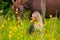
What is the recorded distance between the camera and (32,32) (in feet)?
11.9

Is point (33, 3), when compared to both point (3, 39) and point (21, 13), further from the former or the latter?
point (3, 39)

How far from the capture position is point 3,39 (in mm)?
3348

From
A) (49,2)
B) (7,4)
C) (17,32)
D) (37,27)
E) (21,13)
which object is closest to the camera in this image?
(17,32)

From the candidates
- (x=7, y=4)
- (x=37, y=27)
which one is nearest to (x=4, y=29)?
(x=37, y=27)

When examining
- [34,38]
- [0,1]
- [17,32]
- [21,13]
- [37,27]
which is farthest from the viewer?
[0,1]

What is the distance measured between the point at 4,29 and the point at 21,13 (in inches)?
32.1

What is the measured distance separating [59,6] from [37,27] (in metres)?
1.39

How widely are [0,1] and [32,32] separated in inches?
81.3

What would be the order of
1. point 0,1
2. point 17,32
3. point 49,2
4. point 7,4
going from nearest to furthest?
point 17,32 < point 49,2 < point 0,1 < point 7,4

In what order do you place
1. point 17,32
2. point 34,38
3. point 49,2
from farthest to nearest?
1. point 49,2
2. point 17,32
3. point 34,38

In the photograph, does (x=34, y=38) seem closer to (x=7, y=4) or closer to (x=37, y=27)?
(x=37, y=27)

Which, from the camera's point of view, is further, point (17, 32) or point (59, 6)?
point (59, 6)

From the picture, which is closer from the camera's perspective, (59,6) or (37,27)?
(37,27)

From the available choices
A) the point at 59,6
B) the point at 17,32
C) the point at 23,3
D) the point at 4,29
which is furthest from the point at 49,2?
the point at 17,32
